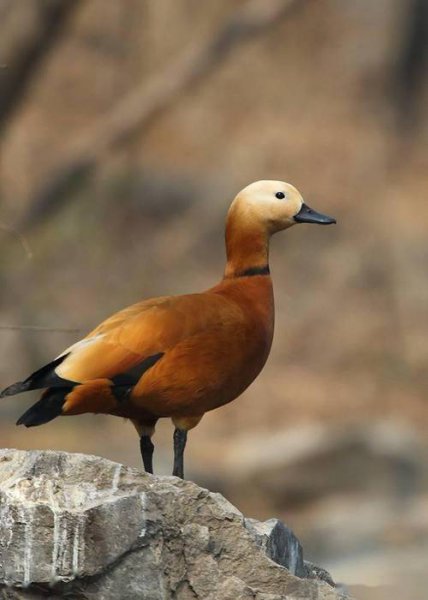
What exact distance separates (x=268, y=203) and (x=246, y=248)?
6.5 inches

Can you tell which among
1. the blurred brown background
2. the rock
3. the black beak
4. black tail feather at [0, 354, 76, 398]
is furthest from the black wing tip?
the blurred brown background

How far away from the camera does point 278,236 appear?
18953 millimetres

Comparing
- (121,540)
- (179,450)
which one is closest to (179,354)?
(179,450)

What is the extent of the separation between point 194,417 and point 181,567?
1675 mm

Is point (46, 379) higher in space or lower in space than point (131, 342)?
lower

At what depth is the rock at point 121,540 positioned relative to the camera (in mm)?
4660

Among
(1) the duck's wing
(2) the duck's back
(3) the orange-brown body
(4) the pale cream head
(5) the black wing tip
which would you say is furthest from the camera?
(4) the pale cream head

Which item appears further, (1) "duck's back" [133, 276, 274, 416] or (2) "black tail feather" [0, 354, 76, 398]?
(1) "duck's back" [133, 276, 274, 416]

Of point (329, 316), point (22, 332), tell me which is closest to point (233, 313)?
point (22, 332)

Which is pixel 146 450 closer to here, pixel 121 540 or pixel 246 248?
pixel 246 248

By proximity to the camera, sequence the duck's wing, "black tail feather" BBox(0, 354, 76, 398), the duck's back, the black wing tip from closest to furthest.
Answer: the black wing tip → "black tail feather" BBox(0, 354, 76, 398) → the duck's wing → the duck's back

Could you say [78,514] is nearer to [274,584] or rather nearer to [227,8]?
[274,584]

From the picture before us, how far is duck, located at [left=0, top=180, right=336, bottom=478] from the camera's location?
5.98m

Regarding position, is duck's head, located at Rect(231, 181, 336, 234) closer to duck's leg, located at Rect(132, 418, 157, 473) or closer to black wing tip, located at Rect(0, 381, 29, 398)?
→ duck's leg, located at Rect(132, 418, 157, 473)
